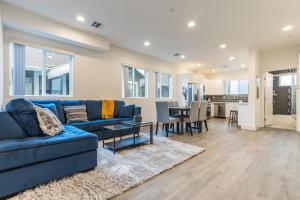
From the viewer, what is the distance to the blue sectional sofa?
1.64 m

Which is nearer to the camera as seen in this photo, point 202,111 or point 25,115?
point 25,115

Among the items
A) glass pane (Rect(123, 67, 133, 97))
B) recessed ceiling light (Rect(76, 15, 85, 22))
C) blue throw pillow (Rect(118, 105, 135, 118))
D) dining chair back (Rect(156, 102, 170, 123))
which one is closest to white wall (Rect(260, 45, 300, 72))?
dining chair back (Rect(156, 102, 170, 123))

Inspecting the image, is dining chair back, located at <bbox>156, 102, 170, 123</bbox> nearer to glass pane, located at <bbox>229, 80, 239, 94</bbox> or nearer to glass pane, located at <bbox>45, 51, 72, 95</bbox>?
glass pane, located at <bbox>45, 51, 72, 95</bbox>

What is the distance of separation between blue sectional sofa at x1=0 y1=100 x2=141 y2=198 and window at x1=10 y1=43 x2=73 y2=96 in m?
1.85

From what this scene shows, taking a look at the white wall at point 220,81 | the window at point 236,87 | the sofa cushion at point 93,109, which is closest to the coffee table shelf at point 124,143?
the sofa cushion at point 93,109

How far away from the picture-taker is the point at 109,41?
4.82 meters

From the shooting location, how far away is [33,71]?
378 cm

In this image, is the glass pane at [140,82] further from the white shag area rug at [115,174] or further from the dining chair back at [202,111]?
the white shag area rug at [115,174]

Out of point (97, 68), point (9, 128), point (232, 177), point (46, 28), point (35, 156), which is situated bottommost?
point (232, 177)

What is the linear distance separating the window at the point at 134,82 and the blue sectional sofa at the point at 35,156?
3.54 meters

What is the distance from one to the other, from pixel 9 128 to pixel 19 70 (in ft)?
6.63

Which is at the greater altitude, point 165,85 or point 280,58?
point 280,58

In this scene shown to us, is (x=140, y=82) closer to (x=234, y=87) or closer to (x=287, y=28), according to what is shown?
(x=287, y=28)

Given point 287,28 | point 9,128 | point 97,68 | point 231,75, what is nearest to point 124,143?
point 9,128
